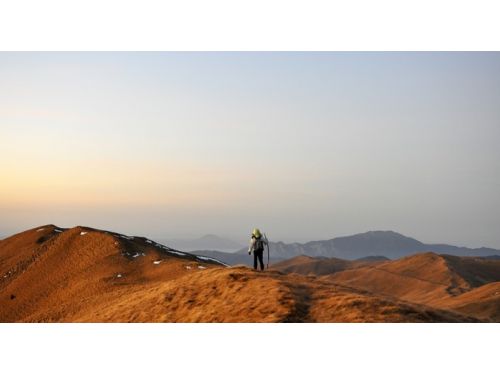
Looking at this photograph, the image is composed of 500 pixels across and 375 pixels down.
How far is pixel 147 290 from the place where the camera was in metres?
27.3

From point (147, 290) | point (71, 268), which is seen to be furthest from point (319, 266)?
point (147, 290)

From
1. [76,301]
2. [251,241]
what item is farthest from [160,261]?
[251,241]

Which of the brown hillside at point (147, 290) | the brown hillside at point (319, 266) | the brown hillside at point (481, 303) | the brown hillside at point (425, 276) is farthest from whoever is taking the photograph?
the brown hillside at point (319, 266)

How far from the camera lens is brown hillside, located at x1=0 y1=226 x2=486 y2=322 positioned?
773 inches

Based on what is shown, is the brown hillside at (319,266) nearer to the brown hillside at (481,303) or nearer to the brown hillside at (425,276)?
the brown hillside at (425,276)

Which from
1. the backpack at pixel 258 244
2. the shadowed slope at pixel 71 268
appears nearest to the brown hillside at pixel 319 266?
the shadowed slope at pixel 71 268

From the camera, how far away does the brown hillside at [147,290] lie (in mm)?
19625

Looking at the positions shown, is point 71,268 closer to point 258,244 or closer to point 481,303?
point 258,244

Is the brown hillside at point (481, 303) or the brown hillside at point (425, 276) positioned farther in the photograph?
the brown hillside at point (425, 276)

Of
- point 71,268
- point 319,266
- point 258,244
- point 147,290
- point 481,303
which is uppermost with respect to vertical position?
point 258,244

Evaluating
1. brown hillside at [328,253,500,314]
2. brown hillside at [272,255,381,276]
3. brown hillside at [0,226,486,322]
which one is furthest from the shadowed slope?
brown hillside at [272,255,381,276]

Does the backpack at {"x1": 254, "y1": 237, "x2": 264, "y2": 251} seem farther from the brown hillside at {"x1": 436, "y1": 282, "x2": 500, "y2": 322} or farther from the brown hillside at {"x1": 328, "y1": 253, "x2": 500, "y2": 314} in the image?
the brown hillside at {"x1": 328, "y1": 253, "x2": 500, "y2": 314}

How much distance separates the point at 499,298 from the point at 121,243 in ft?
97.4

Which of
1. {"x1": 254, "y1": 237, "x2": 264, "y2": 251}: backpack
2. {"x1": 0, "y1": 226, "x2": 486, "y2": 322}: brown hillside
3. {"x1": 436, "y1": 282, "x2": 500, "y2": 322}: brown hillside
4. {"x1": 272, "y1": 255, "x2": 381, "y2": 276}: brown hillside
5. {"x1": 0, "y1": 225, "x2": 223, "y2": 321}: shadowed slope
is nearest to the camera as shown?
{"x1": 0, "y1": 226, "x2": 486, "y2": 322}: brown hillside
